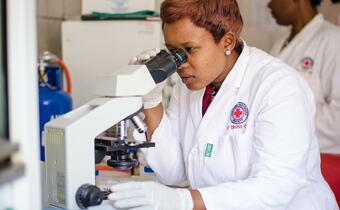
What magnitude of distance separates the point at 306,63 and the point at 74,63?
3.78ft

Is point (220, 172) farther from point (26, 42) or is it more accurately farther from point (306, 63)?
point (306, 63)

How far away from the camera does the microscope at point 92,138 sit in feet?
3.36

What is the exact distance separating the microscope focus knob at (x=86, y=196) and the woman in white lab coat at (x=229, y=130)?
0.31ft

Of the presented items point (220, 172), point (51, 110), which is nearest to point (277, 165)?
point (220, 172)

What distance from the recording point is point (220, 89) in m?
1.55

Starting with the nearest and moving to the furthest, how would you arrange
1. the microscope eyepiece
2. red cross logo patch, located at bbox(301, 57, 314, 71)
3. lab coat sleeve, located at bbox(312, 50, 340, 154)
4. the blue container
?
the microscope eyepiece, the blue container, lab coat sleeve, located at bbox(312, 50, 340, 154), red cross logo patch, located at bbox(301, 57, 314, 71)

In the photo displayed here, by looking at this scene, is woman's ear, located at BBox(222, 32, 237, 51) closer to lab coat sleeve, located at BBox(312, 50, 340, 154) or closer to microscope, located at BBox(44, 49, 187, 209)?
microscope, located at BBox(44, 49, 187, 209)

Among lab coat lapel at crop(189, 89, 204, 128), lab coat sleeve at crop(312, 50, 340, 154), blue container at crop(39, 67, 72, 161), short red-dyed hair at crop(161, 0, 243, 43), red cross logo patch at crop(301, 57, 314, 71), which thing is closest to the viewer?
short red-dyed hair at crop(161, 0, 243, 43)

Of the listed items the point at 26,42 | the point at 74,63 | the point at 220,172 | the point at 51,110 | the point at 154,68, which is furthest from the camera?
the point at 74,63

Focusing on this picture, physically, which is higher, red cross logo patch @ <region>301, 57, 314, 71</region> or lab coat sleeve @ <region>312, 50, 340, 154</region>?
red cross logo patch @ <region>301, 57, 314, 71</region>

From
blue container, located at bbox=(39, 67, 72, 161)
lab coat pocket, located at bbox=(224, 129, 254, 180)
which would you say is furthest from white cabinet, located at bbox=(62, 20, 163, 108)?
lab coat pocket, located at bbox=(224, 129, 254, 180)

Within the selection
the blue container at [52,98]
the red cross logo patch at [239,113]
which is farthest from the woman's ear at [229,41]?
the blue container at [52,98]

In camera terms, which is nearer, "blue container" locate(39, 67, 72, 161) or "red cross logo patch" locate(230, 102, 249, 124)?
"red cross logo patch" locate(230, 102, 249, 124)

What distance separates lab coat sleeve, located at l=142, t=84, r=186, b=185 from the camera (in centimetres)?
163
